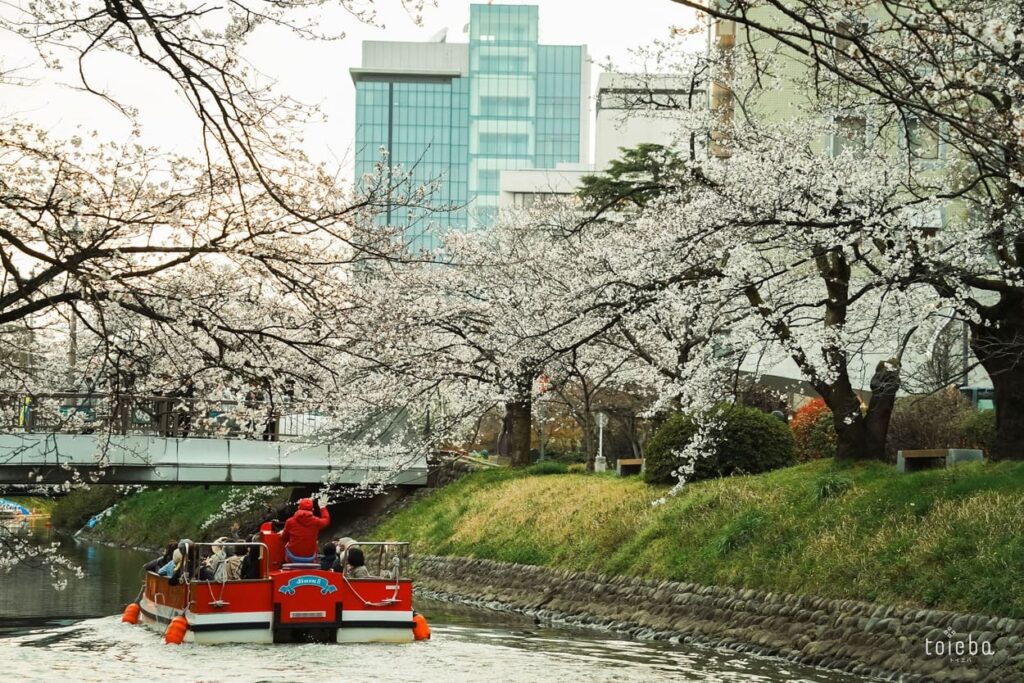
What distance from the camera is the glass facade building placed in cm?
15900

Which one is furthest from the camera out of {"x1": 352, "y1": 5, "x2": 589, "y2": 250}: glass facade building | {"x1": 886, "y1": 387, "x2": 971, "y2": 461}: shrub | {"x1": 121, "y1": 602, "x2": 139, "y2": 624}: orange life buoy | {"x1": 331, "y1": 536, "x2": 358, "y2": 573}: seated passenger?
{"x1": 352, "y1": 5, "x2": 589, "y2": 250}: glass facade building

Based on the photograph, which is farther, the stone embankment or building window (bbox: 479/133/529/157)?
building window (bbox: 479/133/529/157)

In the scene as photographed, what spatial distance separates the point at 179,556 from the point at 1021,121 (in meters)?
17.4

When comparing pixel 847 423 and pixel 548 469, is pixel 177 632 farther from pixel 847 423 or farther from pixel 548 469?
pixel 548 469

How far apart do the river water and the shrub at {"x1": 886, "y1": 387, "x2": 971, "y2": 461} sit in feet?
25.2

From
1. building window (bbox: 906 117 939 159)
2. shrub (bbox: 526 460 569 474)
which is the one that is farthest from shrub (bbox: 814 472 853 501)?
shrub (bbox: 526 460 569 474)

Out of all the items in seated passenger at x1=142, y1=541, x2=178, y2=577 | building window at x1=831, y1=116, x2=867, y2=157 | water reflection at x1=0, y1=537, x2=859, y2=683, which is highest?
building window at x1=831, y1=116, x2=867, y2=157

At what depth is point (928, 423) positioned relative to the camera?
2545 centimetres

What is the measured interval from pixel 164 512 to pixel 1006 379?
148 ft

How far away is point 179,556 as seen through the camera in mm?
22203

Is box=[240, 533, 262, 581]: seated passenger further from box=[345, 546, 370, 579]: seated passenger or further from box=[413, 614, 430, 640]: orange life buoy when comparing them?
box=[413, 614, 430, 640]: orange life buoy

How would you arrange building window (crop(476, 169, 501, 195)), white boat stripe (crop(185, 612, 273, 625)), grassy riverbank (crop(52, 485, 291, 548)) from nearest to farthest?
white boat stripe (crop(185, 612, 273, 625)) → grassy riverbank (crop(52, 485, 291, 548)) → building window (crop(476, 169, 501, 195))

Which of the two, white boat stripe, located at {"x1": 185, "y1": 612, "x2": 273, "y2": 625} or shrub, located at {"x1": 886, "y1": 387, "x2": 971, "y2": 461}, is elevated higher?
shrub, located at {"x1": 886, "y1": 387, "x2": 971, "y2": 461}

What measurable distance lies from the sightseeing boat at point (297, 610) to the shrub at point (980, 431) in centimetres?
1032
